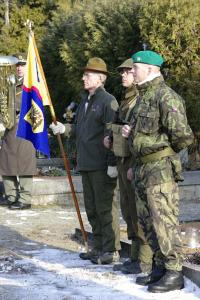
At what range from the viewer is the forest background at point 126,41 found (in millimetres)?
11672

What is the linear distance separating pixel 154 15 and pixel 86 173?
6.32 meters

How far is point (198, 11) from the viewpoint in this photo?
11.8 metres

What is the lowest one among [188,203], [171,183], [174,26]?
[188,203]

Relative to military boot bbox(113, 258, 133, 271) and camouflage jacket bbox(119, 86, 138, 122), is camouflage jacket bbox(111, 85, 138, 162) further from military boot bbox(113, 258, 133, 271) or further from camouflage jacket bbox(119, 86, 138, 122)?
military boot bbox(113, 258, 133, 271)

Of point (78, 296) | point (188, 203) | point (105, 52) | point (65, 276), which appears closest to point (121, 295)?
point (78, 296)

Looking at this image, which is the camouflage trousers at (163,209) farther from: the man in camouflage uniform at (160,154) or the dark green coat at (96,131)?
the dark green coat at (96,131)

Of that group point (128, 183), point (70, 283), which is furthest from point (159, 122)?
point (70, 283)

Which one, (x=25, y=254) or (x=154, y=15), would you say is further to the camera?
(x=154, y=15)

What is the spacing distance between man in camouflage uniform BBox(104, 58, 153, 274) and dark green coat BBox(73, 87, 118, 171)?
301 millimetres

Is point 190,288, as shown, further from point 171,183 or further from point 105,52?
point 105,52

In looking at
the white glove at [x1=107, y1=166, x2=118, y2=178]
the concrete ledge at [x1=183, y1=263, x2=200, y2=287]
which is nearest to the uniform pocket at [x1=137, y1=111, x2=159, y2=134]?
the white glove at [x1=107, y1=166, x2=118, y2=178]

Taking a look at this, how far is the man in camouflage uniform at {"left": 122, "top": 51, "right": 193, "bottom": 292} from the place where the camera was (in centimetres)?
498

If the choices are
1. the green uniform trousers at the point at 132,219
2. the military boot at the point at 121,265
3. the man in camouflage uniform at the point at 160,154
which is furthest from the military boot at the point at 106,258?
the man in camouflage uniform at the point at 160,154

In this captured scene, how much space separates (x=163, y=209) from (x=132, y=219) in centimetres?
83
